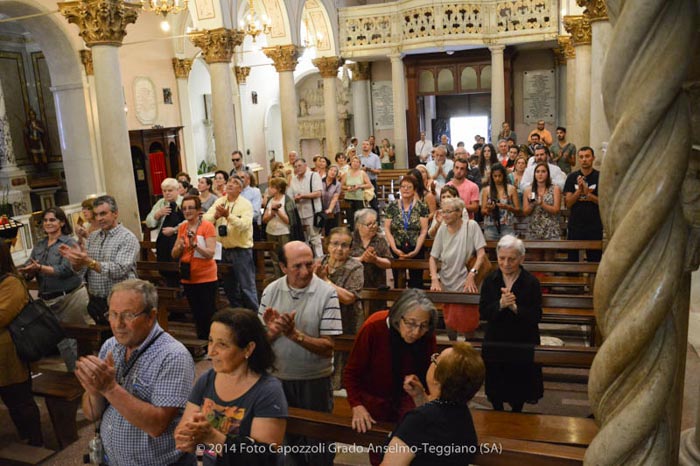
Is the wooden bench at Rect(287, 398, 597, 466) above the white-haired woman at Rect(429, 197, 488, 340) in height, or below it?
below

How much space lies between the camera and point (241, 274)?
6945 mm

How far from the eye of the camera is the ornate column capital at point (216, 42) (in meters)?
13.2

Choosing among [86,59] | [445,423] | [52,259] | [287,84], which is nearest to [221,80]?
[287,84]

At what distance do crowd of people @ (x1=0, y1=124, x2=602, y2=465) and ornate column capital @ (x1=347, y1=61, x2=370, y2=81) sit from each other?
14.1m

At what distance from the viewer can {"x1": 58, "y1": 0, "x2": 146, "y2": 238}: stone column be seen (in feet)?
30.5

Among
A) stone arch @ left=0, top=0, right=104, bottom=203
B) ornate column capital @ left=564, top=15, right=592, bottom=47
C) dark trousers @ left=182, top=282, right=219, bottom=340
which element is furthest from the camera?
stone arch @ left=0, top=0, right=104, bottom=203

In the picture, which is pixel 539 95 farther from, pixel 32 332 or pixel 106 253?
pixel 32 332

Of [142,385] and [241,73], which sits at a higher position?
[241,73]

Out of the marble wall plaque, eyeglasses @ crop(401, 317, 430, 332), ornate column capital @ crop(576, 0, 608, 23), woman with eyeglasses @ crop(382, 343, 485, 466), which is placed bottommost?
woman with eyeglasses @ crop(382, 343, 485, 466)

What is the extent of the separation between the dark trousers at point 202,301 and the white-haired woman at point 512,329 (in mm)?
3232

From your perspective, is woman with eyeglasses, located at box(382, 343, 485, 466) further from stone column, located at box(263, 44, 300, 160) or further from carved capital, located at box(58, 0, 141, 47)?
stone column, located at box(263, 44, 300, 160)

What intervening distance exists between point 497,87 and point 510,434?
15.9m

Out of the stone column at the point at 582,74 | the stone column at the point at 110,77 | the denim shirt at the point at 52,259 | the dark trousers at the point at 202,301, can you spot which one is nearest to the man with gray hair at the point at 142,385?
the denim shirt at the point at 52,259

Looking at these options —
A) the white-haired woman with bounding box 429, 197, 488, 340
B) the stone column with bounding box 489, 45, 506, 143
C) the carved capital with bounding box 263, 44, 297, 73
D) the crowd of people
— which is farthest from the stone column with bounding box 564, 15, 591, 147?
the white-haired woman with bounding box 429, 197, 488, 340
